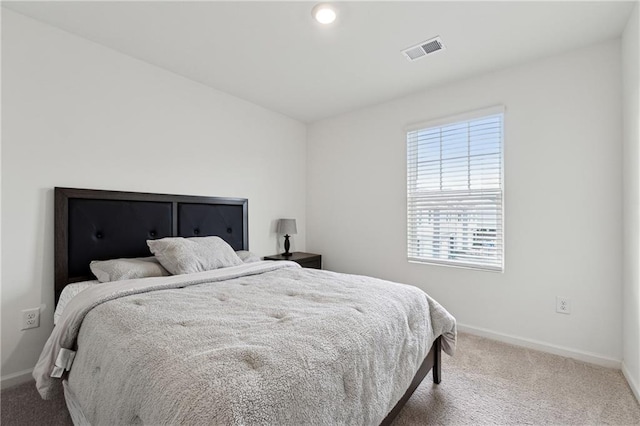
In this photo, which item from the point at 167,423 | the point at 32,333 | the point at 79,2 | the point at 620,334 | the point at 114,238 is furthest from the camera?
the point at 114,238

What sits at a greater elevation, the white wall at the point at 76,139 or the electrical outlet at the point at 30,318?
the white wall at the point at 76,139

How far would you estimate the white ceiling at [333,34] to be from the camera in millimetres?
1874

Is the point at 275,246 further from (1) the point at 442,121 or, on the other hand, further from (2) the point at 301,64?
(1) the point at 442,121

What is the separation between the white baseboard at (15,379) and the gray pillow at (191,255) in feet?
3.54

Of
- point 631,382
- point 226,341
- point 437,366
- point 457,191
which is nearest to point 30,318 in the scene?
point 226,341

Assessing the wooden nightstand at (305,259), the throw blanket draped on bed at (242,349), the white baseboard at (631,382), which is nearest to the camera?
the throw blanket draped on bed at (242,349)

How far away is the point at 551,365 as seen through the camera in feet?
7.11

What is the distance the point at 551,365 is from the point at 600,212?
120cm

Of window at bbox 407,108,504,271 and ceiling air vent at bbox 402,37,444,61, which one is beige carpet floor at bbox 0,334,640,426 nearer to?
window at bbox 407,108,504,271

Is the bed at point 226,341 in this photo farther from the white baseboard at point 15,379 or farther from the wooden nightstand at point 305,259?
the wooden nightstand at point 305,259

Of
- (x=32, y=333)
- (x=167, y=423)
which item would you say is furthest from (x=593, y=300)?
(x=32, y=333)

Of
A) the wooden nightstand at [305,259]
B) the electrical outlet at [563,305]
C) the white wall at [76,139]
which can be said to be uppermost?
the white wall at [76,139]

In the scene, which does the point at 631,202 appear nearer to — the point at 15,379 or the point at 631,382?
the point at 631,382

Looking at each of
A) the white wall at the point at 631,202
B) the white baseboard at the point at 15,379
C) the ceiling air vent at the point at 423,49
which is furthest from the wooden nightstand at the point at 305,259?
the white wall at the point at 631,202
